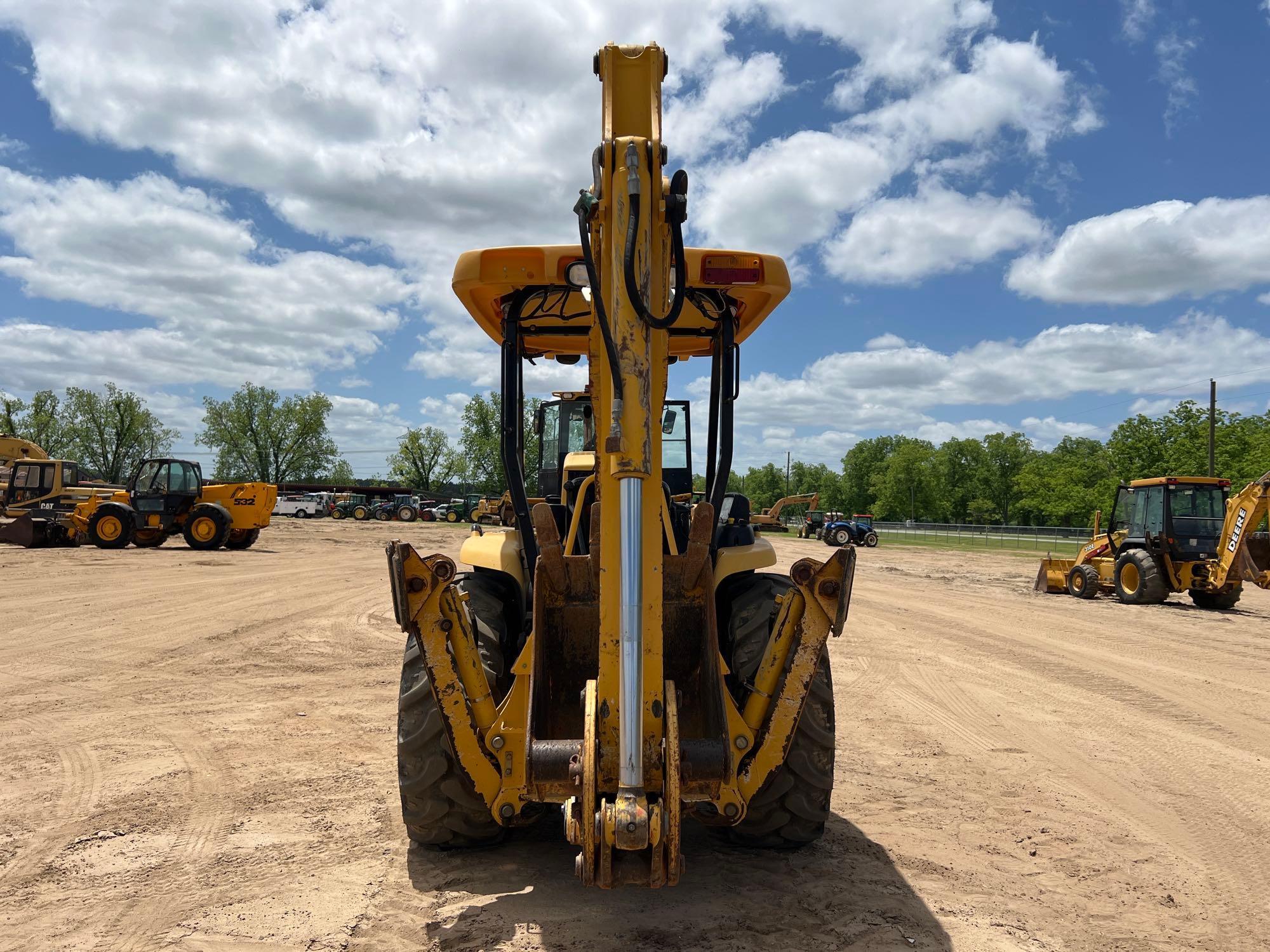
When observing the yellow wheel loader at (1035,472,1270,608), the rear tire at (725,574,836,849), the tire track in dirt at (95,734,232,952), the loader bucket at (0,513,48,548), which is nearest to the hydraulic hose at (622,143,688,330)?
the rear tire at (725,574,836,849)

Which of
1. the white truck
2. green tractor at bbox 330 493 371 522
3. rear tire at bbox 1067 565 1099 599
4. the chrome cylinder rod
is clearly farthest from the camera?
the white truck

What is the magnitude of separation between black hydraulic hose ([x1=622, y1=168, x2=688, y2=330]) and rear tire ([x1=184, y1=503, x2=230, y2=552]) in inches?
895

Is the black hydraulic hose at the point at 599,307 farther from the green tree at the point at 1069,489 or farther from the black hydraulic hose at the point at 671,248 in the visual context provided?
the green tree at the point at 1069,489

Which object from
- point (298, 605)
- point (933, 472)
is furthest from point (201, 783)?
point (933, 472)

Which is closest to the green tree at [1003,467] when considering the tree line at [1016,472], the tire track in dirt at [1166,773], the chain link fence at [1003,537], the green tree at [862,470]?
the tree line at [1016,472]

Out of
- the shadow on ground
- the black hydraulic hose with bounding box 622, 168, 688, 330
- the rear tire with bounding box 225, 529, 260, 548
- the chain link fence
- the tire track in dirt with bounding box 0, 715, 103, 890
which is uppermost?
the black hydraulic hose with bounding box 622, 168, 688, 330

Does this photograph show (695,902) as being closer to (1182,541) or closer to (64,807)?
(64,807)

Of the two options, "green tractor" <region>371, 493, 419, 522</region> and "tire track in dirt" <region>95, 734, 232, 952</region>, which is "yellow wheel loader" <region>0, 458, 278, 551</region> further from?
"green tractor" <region>371, 493, 419, 522</region>

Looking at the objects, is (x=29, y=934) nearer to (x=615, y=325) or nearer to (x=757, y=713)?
(x=757, y=713)

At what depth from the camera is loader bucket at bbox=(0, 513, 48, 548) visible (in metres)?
22.4

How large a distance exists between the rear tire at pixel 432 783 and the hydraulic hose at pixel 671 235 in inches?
66.3

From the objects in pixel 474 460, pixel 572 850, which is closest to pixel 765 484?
pixel 474 460

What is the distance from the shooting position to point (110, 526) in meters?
22.5

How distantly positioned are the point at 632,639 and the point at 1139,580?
16.7 metres
